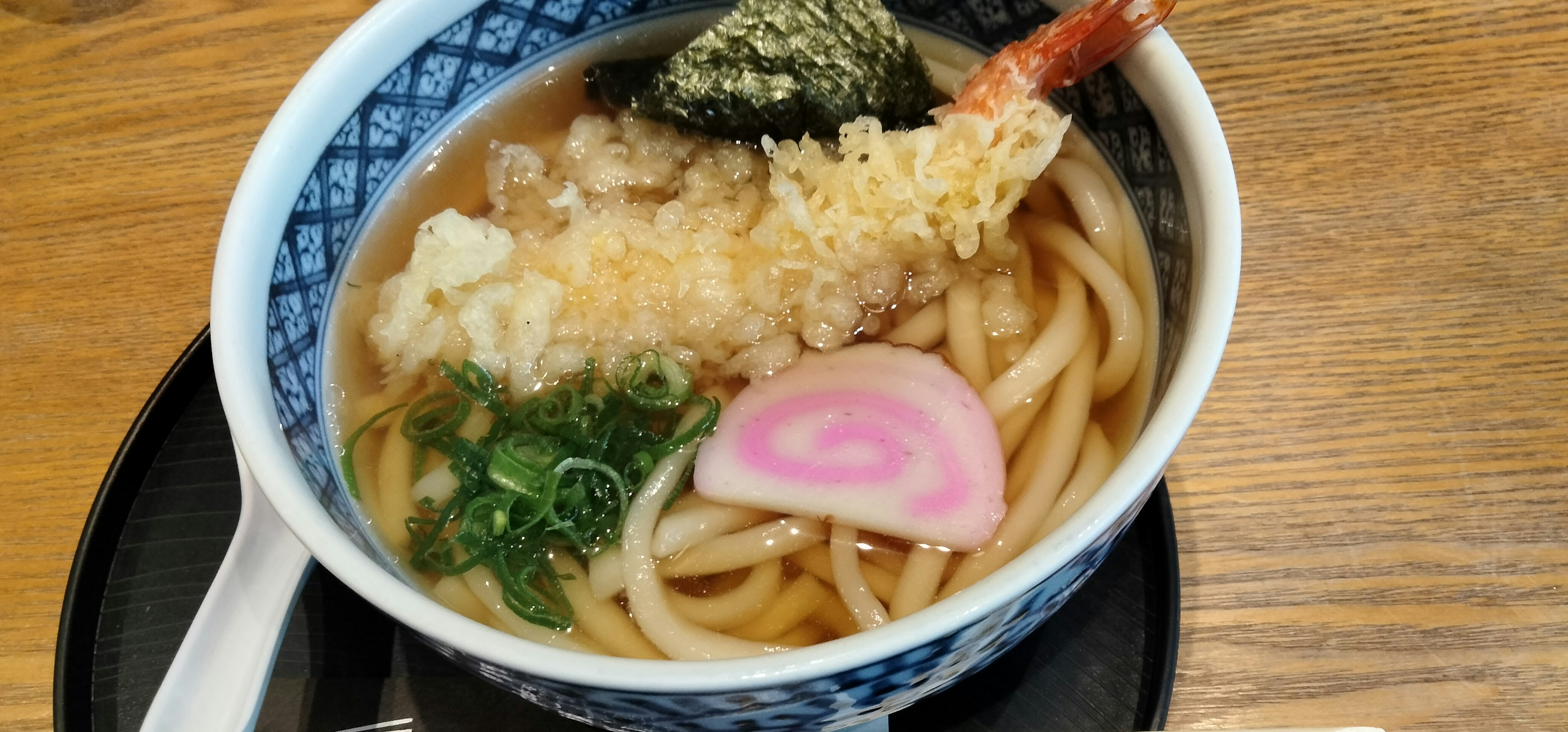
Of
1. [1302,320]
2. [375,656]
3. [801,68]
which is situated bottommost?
[1302,320]

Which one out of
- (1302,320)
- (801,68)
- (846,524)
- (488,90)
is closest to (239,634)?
(846,524)

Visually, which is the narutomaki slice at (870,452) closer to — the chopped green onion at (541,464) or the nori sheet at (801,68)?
the chopped green onion at (541,464)

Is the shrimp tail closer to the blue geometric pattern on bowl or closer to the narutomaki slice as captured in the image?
the blue geometric pattern on bowl

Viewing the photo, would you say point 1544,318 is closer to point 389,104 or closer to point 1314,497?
point 1314,497

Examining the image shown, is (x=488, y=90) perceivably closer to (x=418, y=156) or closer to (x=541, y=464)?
(x=418, y=156)

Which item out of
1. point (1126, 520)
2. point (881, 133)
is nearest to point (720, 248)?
point (881, 133)

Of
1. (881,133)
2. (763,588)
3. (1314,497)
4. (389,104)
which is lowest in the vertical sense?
(1314,497)
